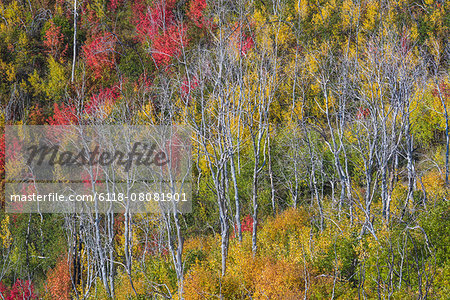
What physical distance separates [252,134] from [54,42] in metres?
30.4

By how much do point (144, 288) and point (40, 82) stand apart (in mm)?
26408

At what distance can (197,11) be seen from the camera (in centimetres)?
4034

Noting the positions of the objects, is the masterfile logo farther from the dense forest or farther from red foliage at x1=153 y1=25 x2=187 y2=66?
red foliage at x1=153 y1=25 x2=187 y2=66

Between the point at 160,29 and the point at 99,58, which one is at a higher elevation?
the point at 160,29

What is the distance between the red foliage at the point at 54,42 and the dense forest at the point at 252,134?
153 mm

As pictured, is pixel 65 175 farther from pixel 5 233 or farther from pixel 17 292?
pixel 17 292

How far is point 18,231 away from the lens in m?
33.0

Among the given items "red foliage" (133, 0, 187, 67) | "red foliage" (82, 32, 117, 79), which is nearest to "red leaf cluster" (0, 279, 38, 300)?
"red foliage" (82, 32, 117, 79)

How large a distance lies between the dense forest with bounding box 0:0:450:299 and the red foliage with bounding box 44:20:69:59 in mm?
153

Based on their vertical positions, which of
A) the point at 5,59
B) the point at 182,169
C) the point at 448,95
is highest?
the point at 5,59

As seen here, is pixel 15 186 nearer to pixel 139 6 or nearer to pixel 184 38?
pixel 184 38

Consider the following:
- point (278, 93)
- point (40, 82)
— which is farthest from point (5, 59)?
point (278, 93)

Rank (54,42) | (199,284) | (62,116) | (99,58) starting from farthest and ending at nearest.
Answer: (54,42), (99,58), (62,116), (199,284)

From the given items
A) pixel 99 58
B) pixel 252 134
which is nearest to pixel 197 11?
pixel 99 58
